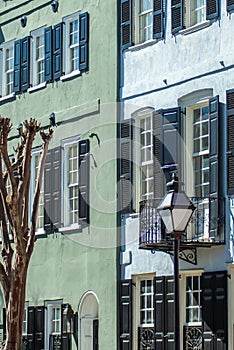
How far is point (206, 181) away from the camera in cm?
2389

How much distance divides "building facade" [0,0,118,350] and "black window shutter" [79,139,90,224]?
2 cm

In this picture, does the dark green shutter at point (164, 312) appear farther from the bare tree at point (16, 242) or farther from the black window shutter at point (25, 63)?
the black window shutter at point (25, 63)

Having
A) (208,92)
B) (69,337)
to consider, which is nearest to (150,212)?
(208,92)

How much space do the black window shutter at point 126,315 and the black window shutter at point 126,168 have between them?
Result: 1618 mm

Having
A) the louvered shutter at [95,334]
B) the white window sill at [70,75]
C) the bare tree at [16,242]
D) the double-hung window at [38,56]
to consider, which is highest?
the double-hung window at [38,56]

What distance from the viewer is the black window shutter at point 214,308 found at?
2291 centimetres

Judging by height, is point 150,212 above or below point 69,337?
above

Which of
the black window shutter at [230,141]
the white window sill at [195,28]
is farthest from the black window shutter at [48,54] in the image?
the black window shutter at [230,141]

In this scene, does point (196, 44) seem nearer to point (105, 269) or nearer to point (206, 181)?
point (206, 181)

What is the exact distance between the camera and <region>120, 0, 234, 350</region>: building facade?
2322 centimetres

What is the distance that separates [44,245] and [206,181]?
21.4 feet

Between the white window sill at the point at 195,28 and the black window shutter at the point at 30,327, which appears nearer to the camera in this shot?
the white window sill at the point at 195,28

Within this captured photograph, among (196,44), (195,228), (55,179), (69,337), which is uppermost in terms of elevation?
(196,44)

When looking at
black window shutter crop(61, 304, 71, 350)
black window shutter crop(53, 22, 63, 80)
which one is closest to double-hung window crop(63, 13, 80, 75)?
black window shutter crop(53, 22, 63, 80)
